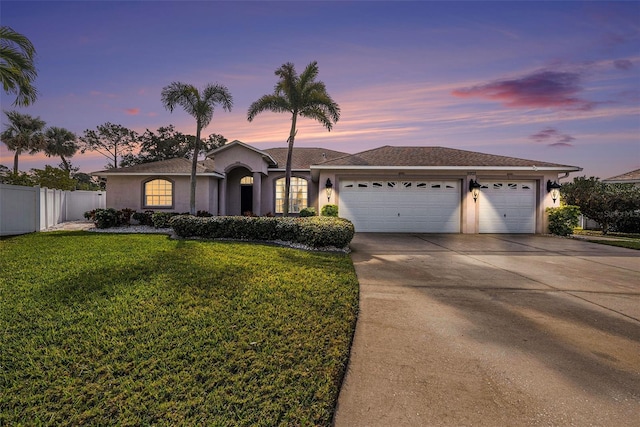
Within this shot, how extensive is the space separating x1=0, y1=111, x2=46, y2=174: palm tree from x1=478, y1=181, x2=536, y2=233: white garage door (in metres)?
36.1

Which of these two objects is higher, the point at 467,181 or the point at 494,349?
the point at 467,181

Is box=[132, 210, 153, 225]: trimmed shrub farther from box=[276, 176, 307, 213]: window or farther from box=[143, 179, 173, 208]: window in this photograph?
box=[276, 176, 307, 213]: window

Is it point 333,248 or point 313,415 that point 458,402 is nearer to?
point 313,415

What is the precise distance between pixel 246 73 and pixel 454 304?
41.8 ft

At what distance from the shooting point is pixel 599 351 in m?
3.10

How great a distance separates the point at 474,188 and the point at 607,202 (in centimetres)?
718

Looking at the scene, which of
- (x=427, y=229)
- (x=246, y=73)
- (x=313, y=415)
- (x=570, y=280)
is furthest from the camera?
(x=427, y=229)

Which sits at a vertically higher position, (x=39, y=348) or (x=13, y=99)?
(x=13, y=99)

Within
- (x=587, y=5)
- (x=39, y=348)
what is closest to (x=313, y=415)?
(x=39, y=348)

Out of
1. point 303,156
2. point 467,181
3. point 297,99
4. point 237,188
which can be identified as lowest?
point 237,188

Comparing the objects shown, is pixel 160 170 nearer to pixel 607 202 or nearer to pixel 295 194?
pixel 295 194

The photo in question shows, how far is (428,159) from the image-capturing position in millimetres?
14492

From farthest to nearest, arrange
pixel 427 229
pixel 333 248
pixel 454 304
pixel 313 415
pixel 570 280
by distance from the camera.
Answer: pixel 427 229 → pixel 333 248 → pixel 570 280 → pixel 454 304 → pixel 313 415

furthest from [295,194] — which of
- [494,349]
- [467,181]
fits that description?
[494,349]
